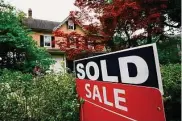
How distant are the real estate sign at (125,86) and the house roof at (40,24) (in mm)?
29725

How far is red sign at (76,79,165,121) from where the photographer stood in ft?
6.01

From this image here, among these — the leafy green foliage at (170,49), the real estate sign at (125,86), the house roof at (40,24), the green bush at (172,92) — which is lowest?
the green bush at (172,92)

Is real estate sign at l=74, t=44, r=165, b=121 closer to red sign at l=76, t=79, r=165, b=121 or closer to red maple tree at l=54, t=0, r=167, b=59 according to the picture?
red sign at l=76, t=79, r=165, b=121

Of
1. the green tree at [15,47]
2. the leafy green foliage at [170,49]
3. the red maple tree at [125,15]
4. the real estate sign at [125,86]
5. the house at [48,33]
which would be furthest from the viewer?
the house at [48,33]

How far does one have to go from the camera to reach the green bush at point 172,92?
18.9 ft

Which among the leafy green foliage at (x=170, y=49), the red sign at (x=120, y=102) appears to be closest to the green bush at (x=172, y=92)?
the red sign at (x=120, y=102)

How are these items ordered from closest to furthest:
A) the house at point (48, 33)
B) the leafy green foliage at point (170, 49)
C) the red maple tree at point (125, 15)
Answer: the red maple tree at point (125, 15) → the leafy green foliage at point (170, 49) → the house at point (48, 33)

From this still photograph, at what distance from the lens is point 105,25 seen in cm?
1402

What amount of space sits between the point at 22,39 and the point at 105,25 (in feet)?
18.2

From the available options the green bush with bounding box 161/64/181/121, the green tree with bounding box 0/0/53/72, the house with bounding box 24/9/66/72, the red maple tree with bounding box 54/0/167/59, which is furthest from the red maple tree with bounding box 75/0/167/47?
the house with bounding box 24/9/66/72

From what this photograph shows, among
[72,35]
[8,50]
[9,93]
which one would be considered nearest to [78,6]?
[72,35]

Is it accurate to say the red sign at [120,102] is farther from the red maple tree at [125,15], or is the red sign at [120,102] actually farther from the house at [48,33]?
the house at [48,33]

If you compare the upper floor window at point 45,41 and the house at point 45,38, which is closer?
the house at point 45,38

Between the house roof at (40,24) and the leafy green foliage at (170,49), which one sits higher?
the house roof at (40,24)
